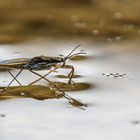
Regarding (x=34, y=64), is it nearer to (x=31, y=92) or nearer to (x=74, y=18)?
(x=31, y=92)

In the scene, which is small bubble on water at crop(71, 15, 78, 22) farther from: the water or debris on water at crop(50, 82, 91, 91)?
debris on water at crop(50, 82, 91, 91)

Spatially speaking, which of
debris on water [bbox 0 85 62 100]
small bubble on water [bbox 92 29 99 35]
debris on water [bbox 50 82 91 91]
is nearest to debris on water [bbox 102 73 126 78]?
debris on water [bbox 50 82 91 91]

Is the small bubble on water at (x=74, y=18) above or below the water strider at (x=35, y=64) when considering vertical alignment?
above

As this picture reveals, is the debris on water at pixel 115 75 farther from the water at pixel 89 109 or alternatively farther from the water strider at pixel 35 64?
the water strider at pixel 35 64

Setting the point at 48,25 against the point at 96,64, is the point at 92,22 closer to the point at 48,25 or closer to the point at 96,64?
the point at 48,25

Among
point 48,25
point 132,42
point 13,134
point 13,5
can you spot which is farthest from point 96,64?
point 13,5

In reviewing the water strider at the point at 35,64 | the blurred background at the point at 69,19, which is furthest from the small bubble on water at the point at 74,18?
the water strider at the point at 35,64

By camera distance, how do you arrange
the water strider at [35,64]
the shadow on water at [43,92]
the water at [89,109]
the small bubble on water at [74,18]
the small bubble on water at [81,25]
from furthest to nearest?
the small bubble on water at [74,18] < the small bubble on water at [81,25] < the water strider at [35,64] < the shadow on water at [43,92] < the water at [89,109]
